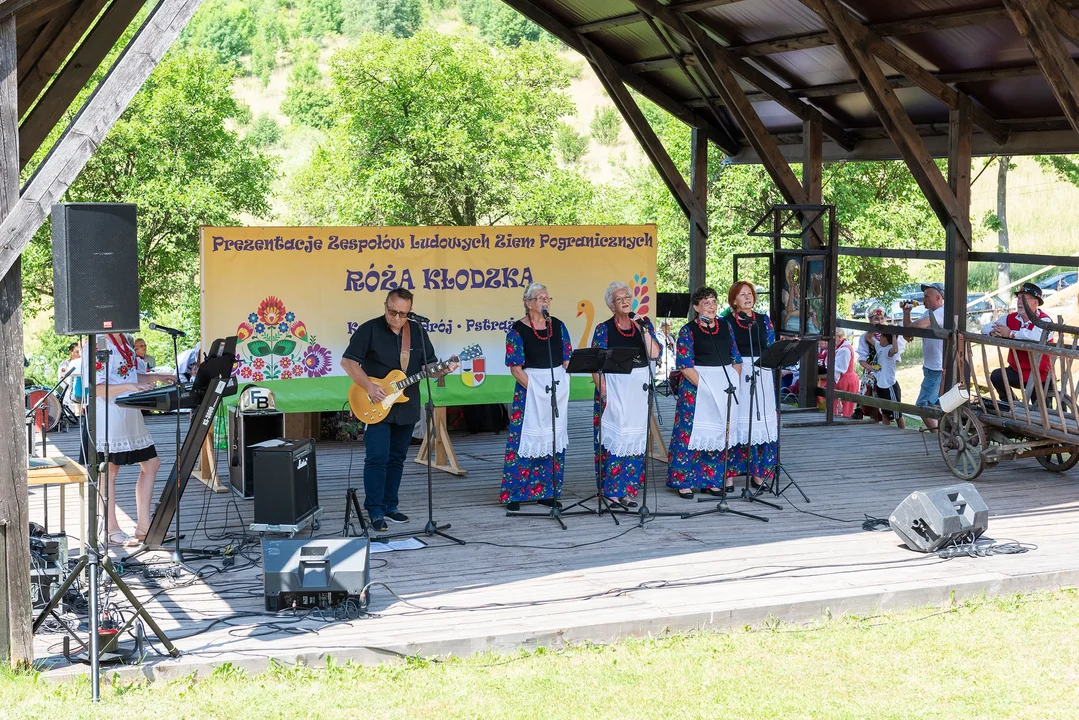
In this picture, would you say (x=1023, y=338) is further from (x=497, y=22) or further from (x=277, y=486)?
(x=497, y=22)

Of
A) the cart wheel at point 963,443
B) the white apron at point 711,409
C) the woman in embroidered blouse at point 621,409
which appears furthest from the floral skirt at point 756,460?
the cart wheel at point 963,443

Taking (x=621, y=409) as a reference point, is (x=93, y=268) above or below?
above

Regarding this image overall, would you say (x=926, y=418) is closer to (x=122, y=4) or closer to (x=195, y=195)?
(x=122, y=4)

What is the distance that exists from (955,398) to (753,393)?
182 cm

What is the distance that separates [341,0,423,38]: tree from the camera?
196ft

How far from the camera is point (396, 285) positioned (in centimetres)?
1018

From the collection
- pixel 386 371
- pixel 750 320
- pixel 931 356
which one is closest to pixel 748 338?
pixel 750 320

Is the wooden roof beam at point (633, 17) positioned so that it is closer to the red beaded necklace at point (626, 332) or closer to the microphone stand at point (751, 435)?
the microphone stand at point (751, 435)

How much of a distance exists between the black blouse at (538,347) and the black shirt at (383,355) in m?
0.79

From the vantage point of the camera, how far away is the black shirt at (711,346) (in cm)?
837

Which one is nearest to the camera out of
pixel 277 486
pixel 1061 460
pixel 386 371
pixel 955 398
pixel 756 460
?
pixel 277 486

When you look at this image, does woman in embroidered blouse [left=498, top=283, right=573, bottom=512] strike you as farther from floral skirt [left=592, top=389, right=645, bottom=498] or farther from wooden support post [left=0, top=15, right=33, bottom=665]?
wooden support post [left=0, top=15, right=33, bottom=665]

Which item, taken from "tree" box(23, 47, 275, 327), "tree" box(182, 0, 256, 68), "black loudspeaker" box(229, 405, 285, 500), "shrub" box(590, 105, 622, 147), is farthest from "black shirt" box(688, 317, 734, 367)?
"tree" box(182, 0, 256, 68)

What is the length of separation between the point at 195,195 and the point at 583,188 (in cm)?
744
